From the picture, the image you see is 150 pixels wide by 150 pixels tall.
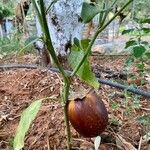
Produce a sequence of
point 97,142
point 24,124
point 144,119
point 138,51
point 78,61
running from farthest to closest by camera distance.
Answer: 1. point 138,51
2. point 144,119
3. point 97,142
4. point 78,61
5. point 24,124

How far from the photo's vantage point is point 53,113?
138 cm

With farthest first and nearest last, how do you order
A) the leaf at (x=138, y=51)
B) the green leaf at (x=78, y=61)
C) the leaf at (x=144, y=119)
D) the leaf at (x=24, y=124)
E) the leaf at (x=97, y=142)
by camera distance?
the leaf at (x=138, y=51), the leaf at (x=144, y=119), the leaf at (x=97, y=142), the green leaf at (x=78, y=61), the leaf at (x=24, y=124)

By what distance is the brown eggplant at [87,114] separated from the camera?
3.15ft

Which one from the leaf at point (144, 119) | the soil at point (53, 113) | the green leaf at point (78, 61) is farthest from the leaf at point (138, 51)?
the green leaf at point (78, 61)

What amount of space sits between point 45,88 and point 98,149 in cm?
52

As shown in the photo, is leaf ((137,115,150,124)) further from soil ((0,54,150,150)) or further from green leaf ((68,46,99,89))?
green leaf ((68,46,99,89))

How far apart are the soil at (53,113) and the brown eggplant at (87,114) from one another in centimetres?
7

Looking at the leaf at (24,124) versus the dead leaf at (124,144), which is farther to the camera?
the dead leaf at (124,144)

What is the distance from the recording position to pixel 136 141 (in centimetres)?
128

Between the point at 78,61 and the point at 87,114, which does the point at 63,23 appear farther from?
the point at 87,114

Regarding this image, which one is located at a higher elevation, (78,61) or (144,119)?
(78,61)

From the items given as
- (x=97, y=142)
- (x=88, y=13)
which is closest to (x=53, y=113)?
(x=97, y=142)

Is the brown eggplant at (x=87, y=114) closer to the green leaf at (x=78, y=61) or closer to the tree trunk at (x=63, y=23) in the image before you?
the green leaf at (x=78, y=61)

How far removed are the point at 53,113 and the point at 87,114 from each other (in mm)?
429
